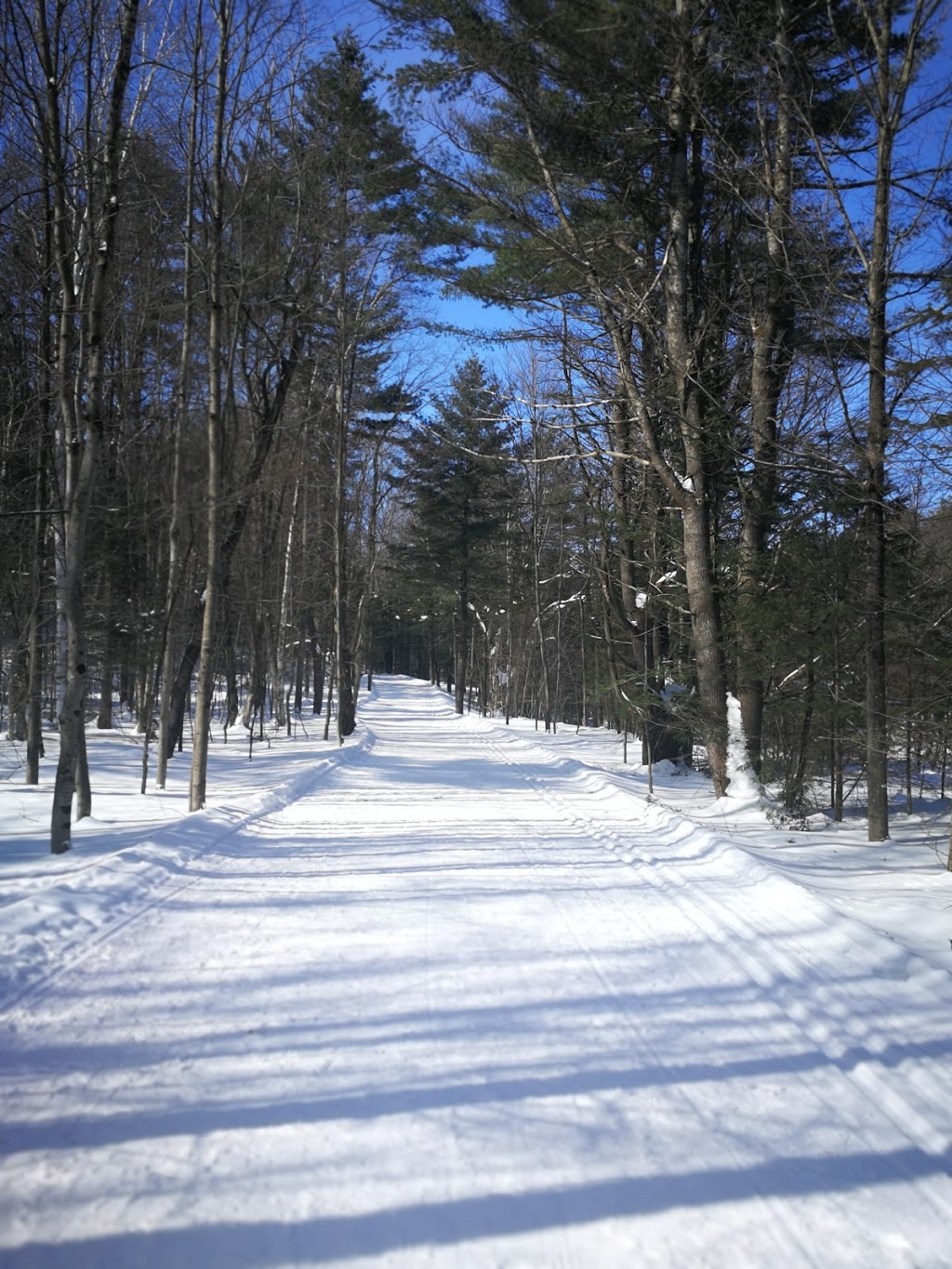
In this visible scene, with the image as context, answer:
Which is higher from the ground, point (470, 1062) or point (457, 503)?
point (457, 503)

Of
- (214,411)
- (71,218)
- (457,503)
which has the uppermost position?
(457,503)

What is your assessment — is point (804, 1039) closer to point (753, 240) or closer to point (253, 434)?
point (753, 240)

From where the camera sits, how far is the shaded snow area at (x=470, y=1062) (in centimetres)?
234

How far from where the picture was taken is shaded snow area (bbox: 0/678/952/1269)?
2336mm

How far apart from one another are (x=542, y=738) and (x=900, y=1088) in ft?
66.8

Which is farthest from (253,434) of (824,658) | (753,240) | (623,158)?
(824,658)

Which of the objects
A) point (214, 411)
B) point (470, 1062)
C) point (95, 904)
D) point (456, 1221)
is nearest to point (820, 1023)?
point (470, 1062)

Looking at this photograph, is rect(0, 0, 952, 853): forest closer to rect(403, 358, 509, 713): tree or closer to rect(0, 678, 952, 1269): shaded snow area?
rect(0, 678, 952, 1269): shaded snow area

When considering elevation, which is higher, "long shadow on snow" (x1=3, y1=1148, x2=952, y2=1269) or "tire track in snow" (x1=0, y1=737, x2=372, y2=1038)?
"tire track in snow" (x1=0, y1=737, x2=372, y2=1038)

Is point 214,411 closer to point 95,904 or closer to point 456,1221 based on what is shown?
point 95,904

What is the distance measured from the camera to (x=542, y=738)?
77.0ft

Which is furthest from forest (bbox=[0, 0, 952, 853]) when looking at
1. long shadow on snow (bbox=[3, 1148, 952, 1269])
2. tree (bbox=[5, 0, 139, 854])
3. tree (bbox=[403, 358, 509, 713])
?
tree (bbox=[403, 358, 509, 713])

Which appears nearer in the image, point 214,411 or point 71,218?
point 71,218

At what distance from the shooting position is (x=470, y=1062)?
3.21 m
